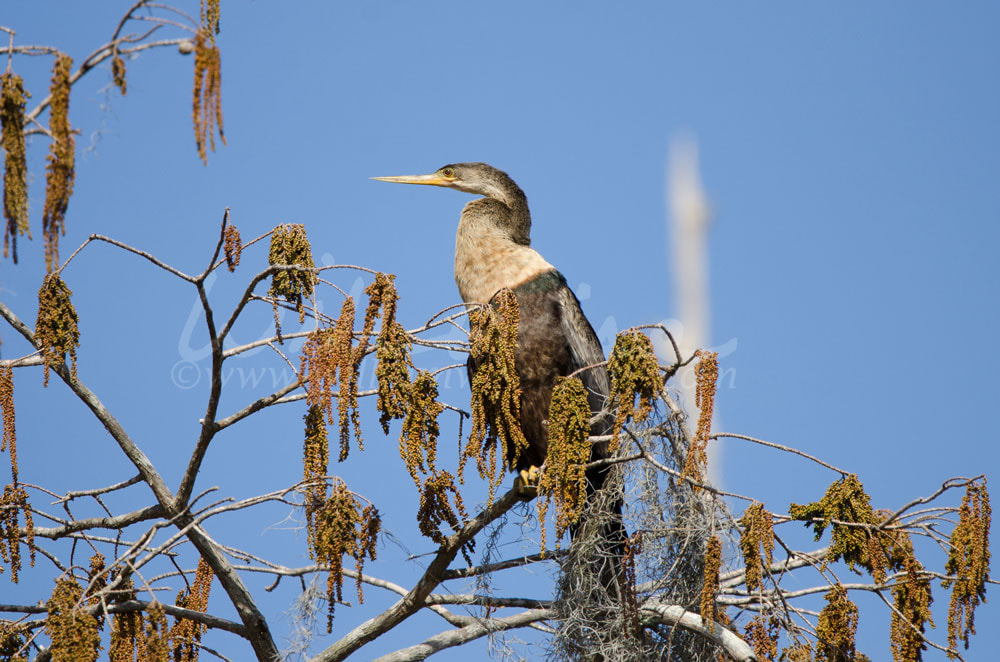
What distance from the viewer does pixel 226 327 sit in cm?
346

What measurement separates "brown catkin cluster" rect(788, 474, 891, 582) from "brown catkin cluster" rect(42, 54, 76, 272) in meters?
2.67

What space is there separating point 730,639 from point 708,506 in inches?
18.8

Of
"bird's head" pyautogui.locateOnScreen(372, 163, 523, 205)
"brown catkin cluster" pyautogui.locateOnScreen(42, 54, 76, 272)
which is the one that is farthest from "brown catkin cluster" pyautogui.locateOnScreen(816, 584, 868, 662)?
"bird's head" pyautogui.locateOnScreen(372, 163, 523, 205)

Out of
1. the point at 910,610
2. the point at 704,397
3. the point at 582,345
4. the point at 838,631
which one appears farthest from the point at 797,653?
the point at 582,345

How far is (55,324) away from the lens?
330cm

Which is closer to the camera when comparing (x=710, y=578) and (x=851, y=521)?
(x=710, y=578)

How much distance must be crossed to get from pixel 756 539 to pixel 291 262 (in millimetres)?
1754

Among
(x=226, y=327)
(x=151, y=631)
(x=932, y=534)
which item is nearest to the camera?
(x=151, y=631)

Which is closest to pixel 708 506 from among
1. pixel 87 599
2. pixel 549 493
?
pixel 549 493

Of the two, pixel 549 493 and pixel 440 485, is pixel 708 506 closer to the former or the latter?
pixel 549 493

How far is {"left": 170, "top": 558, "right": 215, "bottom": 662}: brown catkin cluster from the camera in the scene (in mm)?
3820

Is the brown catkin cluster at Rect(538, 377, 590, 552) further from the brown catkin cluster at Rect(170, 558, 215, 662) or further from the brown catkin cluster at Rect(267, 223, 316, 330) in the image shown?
the brown catkin cluster at Rect(170, 558, 215, 662)

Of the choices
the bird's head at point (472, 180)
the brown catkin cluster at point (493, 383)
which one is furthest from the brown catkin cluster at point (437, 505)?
the bird's head at point (472, 180)

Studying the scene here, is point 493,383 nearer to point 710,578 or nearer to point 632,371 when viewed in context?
point 632,371
